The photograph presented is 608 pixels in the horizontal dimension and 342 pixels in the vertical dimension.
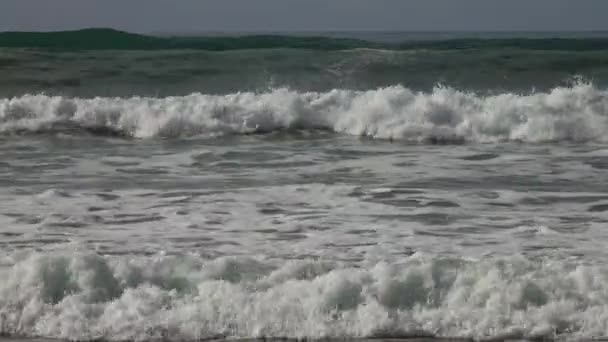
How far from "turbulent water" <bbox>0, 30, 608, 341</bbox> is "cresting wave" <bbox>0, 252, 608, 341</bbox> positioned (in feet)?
0.04

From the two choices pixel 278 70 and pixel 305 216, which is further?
pixel 278 70

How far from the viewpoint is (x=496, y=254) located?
21.2 ft

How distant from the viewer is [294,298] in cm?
538

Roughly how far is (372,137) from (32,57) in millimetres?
14620

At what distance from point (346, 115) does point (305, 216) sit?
8104 millimetres

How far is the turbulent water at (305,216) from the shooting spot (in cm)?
525

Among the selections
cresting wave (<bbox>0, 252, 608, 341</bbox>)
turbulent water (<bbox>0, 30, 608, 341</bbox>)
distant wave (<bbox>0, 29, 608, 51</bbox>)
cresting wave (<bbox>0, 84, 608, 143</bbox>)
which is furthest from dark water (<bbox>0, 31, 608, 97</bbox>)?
cresting wave (<bbox>0, 252, 608, 341</bbox>)

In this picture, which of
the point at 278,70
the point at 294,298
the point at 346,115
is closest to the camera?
the point at 294,298

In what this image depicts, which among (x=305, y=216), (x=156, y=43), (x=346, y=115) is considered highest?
(x=156, y=43)

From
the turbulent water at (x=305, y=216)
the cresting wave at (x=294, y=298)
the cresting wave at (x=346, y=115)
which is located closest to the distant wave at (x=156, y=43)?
the turbulent water at (x=305, y=216)

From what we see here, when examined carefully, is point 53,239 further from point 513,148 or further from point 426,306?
point 513,148

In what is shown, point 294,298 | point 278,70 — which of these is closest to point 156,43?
point 278,70

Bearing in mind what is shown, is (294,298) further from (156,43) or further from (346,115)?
(156,43)

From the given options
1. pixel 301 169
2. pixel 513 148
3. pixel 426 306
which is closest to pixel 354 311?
pixel 426 306
